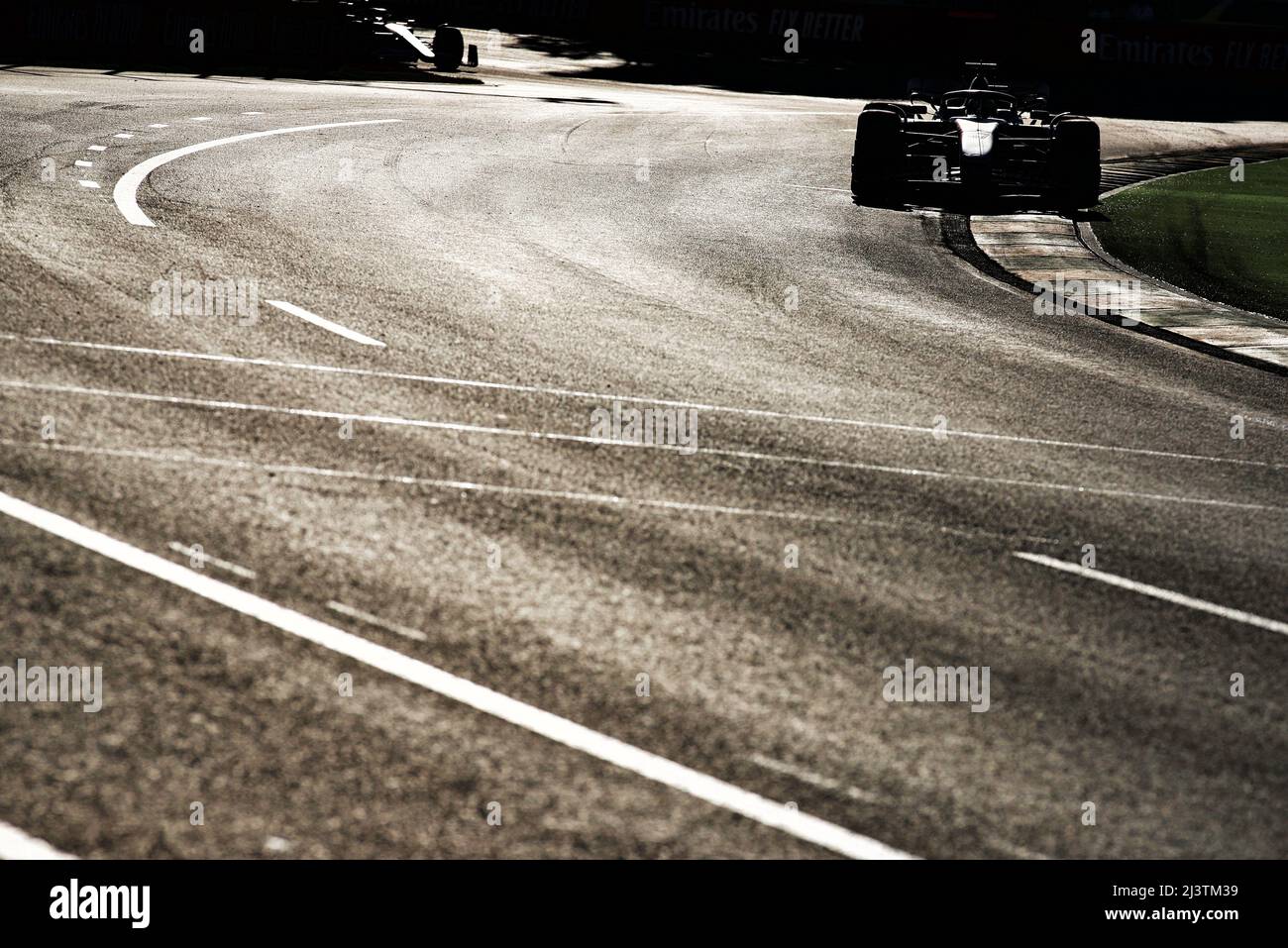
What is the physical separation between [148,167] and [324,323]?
6723 mm

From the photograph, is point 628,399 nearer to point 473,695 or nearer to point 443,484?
point 443,484

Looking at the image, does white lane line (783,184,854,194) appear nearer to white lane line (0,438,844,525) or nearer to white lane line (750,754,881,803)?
white lane line (0,438,844,525)

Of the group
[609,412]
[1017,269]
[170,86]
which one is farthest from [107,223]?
[170,86]

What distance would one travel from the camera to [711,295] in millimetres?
12117

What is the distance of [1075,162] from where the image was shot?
18.0 metres

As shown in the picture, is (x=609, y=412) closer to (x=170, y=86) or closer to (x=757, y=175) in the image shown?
(x=757, y=175)

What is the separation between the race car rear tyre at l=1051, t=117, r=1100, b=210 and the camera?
696 inches

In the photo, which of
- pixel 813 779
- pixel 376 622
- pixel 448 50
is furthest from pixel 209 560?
pixel 448 50

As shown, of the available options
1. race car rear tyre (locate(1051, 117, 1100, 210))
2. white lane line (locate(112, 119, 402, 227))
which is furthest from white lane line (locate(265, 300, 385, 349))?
race car rear tyre (locate(1051, 117, 1100, 210))

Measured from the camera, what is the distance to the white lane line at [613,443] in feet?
25.9

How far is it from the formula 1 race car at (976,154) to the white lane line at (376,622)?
44.4 feet

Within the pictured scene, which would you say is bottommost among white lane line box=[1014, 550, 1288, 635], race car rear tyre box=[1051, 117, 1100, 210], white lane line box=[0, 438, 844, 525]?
white lane line box=[1014, 550, 1288, 635]

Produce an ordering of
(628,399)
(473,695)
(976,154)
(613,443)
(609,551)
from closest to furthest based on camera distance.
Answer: (473,695), (609,551), (613,443), (628,399), (976,154)

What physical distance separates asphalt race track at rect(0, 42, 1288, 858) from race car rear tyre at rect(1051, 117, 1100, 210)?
521 cm
